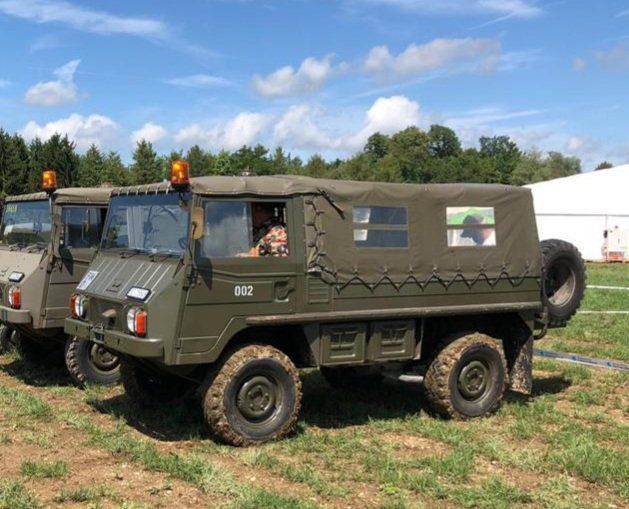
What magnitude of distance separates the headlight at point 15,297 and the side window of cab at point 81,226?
2.49 feet

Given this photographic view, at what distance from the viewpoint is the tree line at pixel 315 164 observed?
169 ft

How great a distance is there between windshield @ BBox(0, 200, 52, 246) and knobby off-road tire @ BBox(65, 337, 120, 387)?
141 cm

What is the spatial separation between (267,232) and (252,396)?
1.54 m

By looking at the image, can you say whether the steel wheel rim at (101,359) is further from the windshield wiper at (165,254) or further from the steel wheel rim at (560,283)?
the steel wheel rim at (560,283)

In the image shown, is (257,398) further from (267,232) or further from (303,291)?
(267,232)

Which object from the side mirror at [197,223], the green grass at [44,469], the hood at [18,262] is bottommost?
the green grass at [44,469]

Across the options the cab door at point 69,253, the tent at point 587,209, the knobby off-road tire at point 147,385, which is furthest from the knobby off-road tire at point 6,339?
the tent at point 587,209

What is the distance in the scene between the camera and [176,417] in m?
7.88

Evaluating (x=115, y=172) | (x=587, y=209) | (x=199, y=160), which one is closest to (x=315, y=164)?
(x=199, y=160)

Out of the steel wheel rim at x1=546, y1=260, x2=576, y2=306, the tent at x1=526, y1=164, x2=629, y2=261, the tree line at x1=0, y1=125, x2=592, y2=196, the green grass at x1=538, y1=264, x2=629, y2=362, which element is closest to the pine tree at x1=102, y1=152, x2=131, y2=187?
the tree line at x1=0, y1=125, x2=592, y2=196

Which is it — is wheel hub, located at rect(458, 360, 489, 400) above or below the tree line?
below

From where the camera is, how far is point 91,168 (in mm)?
60375

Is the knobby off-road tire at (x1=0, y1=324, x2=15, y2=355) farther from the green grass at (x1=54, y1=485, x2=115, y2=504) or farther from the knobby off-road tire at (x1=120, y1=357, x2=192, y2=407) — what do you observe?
the green grass at (x1=54, y1=485, x2=115, y2=504)

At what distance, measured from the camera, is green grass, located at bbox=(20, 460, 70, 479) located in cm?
618
